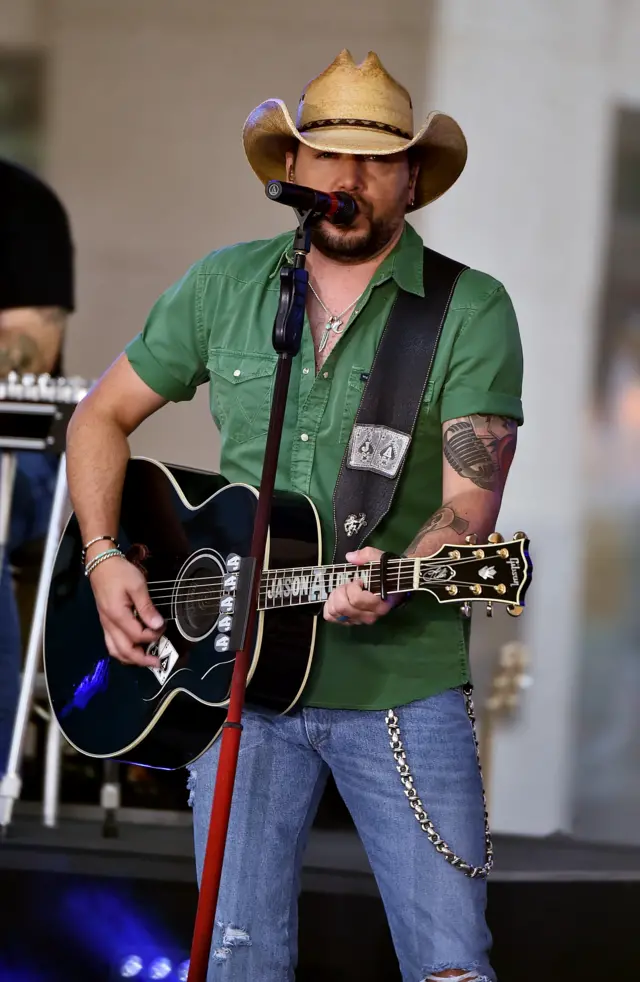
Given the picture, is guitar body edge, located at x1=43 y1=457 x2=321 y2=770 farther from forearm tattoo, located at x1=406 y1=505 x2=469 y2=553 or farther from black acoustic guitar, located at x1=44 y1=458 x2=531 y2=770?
forearm tattoo, located at x1=406 y1=505 x2=469 y2=553

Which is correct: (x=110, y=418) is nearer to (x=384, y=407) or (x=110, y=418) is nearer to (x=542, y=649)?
(x=384, y=407)

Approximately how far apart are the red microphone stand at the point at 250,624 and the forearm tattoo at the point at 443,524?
0.86ft

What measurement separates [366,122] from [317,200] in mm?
398

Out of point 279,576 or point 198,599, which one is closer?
point 279,576

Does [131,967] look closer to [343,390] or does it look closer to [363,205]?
[343,390]

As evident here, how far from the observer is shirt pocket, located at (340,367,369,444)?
2.37 m

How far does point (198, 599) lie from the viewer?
2.45 metres

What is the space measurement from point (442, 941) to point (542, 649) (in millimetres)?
3277

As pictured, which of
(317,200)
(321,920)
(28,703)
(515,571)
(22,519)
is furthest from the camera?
(22,519)

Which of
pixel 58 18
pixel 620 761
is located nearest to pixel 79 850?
pixel 620 761

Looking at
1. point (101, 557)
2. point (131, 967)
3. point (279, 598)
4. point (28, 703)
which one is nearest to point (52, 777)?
point (28, 703)

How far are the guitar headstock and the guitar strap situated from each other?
25 cm

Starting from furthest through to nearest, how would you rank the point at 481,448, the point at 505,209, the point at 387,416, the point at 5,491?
the point at 505,209 < the point at 5,491 < the point at 387,416 < the point at 481,448

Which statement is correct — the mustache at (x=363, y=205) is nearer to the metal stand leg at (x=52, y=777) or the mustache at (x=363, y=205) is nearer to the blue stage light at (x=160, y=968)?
the blue stage light at (x=160, y=968)
